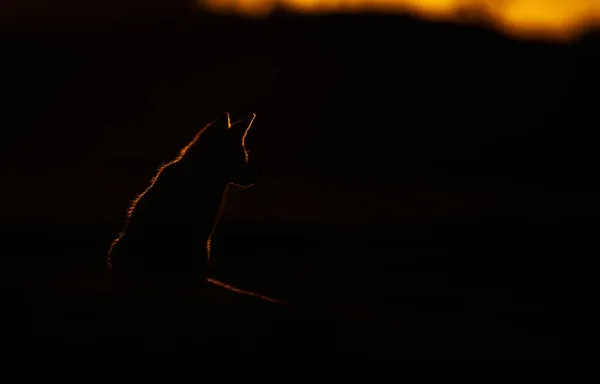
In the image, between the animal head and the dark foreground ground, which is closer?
the dark foreground ground

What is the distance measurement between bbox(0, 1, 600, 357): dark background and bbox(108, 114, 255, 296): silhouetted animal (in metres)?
0.52

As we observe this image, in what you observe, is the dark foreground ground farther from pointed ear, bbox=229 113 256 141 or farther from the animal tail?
pointed ear, bbox=229 113 256 141

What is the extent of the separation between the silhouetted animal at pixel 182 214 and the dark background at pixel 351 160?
0.52 meters

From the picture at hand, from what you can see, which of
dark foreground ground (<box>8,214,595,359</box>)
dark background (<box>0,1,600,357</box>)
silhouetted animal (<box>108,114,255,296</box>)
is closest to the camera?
dark foreground ground (<box>8,214,595,359</box>)

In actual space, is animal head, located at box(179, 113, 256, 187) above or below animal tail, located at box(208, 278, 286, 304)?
above

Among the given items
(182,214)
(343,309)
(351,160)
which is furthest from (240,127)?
(351,160)

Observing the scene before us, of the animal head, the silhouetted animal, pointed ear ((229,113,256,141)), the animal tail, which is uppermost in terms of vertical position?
pointed ear ((229,113,256,141))

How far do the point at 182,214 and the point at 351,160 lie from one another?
10.5 m

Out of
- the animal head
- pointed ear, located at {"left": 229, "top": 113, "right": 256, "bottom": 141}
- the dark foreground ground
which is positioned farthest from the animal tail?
pointed ear, located at {"left": 229, "top": 113, "right": 256, "bottom": 141}

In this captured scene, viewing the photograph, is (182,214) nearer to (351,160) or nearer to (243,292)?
(243,292)

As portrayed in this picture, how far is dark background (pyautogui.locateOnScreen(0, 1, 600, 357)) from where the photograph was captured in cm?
469

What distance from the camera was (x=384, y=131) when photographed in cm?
1503

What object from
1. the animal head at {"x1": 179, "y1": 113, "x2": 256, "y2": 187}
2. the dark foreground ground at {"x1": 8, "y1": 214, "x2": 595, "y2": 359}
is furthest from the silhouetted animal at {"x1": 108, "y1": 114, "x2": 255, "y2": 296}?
the dark foreground ground at {"x1": 8, "y1": 214, "x2": 595, "y2": 359}

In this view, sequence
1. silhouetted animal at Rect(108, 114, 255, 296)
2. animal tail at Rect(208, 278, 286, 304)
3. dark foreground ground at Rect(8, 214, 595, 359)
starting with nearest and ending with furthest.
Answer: dark foreground ground at Rect(8, 214, 595, 359) → silhouetted animal at Rect(108, 114, 255, 296) → animal tail at Rect(208, 278, 286, 304)
